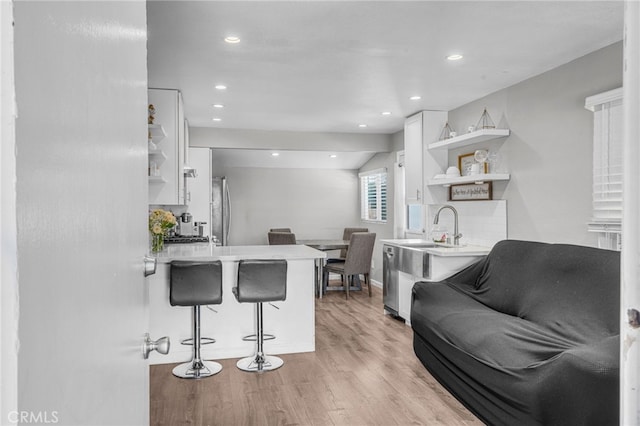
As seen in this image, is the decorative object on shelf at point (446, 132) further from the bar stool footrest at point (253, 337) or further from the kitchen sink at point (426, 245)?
the bar stool footrest at point (253, 337)

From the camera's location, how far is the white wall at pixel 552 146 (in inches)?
138

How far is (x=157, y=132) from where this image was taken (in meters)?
4.31

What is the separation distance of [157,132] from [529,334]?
352 centimetres

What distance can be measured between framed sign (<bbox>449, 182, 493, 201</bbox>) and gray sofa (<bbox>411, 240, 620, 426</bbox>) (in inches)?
32.8

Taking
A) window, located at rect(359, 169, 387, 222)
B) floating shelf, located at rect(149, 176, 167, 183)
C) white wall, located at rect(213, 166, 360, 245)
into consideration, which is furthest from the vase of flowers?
white wall, located at rect(213, 166, 360, 245)

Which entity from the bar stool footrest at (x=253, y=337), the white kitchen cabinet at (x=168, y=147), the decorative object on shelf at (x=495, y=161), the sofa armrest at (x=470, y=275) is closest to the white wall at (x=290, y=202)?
the white kitchen cabinet at (x=168, y=147)

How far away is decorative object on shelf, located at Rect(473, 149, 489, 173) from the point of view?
15.3 feet

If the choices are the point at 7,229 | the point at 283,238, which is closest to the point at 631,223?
the point at 7,229

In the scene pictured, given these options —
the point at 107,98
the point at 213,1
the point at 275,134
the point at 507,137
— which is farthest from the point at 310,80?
the point at 107,98

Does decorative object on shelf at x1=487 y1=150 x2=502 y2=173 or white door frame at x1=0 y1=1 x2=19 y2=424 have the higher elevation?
decorative object on shelf at x1=487 y1=150 x2=502 y2=173

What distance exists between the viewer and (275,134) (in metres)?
6.86

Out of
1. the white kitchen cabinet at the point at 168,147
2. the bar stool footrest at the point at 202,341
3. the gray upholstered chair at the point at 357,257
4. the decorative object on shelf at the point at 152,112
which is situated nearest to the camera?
the bar stool footrest at the point at 202,341

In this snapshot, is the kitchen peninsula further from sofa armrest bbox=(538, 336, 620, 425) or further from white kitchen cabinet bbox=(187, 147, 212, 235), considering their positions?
white kitchen cabinet bbox=(187, 147, 212, 235)

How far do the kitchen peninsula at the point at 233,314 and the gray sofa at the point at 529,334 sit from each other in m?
1.02
